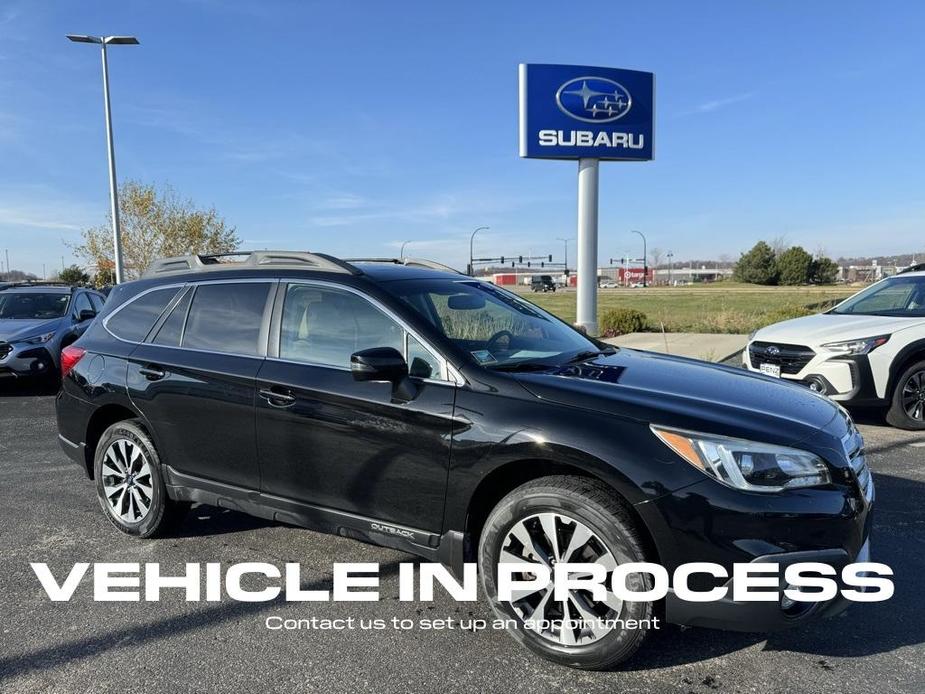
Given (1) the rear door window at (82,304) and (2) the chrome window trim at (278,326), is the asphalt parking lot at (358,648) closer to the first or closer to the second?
(2) the chrome window trim at (278,326)

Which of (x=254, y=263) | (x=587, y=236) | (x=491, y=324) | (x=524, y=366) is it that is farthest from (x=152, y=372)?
(x=587, y=236)

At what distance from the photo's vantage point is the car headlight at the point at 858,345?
274 inches

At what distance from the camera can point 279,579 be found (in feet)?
12.6

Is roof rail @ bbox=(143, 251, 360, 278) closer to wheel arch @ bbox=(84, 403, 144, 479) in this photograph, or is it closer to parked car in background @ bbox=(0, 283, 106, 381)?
wheel arch @ bbox=(84, 403, 144, 479)

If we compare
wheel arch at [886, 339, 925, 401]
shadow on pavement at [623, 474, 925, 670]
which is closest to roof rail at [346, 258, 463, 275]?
shadow on pavement at [623, 474, 925, 670]

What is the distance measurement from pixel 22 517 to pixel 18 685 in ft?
7.86

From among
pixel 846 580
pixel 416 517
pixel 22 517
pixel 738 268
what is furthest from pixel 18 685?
pixel 738 268

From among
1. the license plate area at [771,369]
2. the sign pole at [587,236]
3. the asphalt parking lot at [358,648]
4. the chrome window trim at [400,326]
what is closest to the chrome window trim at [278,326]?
the chrome window trim at [400,326]

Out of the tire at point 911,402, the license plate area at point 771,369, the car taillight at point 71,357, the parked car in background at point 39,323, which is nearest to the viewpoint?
the car taillight at point 71,357

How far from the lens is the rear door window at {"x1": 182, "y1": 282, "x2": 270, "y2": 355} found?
3977mm

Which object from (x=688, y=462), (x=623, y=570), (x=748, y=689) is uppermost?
(x=688, y=462)

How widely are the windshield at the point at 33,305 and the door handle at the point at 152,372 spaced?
7723 millimetres

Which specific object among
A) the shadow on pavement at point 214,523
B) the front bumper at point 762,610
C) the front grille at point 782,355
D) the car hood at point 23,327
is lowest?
the shadow on pavement at point 214,523

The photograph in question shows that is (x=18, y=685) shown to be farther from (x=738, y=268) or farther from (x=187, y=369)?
(x=738, y=268)
